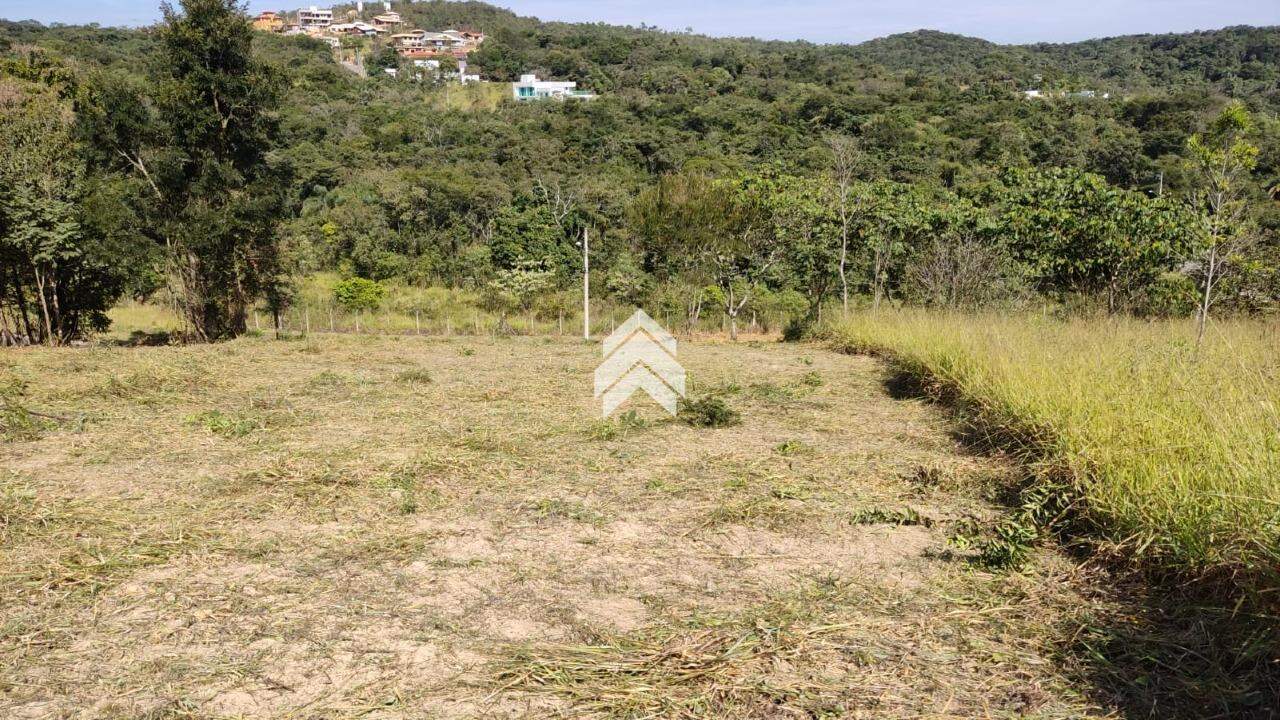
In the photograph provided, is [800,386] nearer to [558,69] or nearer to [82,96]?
[82,96]

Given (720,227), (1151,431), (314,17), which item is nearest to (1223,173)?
(1151,431)

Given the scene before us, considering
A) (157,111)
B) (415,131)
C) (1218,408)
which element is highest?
(415,131)

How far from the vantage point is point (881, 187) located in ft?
55.4

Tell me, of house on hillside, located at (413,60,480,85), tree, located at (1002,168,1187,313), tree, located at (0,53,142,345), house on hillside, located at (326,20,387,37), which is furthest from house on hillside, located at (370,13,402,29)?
tree, located at (1002,168,1187,313)

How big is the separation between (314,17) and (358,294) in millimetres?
133790

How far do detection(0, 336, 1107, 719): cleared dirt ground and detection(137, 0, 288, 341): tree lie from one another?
24.7ft

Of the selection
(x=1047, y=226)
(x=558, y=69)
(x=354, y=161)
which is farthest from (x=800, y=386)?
(x=558, y=69)

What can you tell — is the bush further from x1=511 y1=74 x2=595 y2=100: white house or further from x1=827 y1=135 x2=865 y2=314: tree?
x1=511 y1=74 x2=595 y2=100: white house

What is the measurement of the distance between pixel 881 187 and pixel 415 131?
32.1 metres

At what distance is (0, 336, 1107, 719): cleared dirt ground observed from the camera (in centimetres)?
219

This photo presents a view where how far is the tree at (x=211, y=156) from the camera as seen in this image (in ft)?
40.3

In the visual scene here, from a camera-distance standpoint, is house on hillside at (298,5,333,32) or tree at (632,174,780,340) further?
house on hillside at (298,5,333,32)

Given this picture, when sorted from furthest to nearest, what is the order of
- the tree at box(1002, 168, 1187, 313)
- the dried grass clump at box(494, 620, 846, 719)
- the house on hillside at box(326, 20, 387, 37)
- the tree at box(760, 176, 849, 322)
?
1. the house on hillside at box(326, 20, 387, 37)
2. the tree at box(760, 176, 849, 322)
3. the tree at box(1002, 168, 1187, 313)
4. the dried grass clump at box(494, 620, 846, 719)

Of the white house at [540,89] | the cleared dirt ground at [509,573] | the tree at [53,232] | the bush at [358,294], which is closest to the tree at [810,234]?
Answer: the cleared dirt ground at [509,573]
